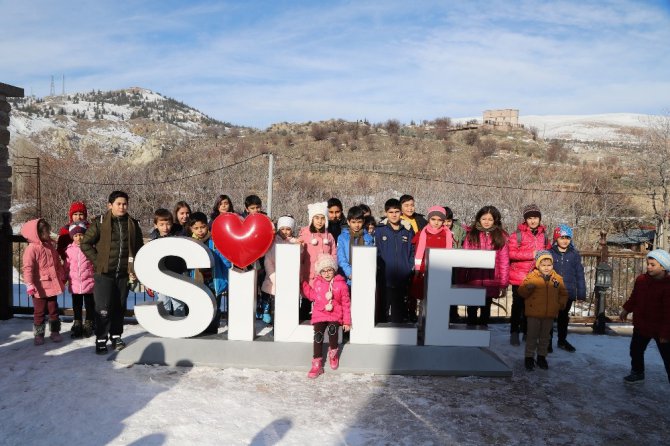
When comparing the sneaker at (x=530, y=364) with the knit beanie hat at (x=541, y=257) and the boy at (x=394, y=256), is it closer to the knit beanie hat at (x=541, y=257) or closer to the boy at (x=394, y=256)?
the knit beanie hat at (x=541, y=257)

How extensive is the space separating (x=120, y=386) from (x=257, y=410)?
141cm

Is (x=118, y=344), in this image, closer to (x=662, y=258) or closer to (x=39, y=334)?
(x=39, y=334)

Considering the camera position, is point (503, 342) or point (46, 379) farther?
point (503, 342)

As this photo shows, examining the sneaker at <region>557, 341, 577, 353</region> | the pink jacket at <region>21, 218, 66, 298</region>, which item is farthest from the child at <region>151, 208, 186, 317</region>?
the sneaker at <region>557, 341, 577, 353</region>

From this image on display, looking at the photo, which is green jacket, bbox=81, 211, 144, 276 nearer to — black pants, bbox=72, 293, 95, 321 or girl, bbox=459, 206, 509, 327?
black pants, bbox=72, 293, 95, 321

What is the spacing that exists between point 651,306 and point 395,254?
2604 mm

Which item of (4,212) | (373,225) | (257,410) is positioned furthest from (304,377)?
(4,212)

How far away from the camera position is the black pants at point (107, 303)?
18.7 feet

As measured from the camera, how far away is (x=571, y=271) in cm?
625

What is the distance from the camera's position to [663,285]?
199 inches

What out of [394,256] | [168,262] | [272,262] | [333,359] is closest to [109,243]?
[168,262]

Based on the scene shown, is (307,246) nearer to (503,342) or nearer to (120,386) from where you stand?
(120,386)

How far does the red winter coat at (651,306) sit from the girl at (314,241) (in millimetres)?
3188

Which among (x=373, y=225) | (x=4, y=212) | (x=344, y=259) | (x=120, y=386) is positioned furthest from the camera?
(x=4, y=212)
